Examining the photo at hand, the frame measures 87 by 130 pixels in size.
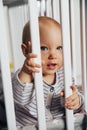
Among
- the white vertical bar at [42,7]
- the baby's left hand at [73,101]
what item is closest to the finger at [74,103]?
the baby's left hand at [73,101]

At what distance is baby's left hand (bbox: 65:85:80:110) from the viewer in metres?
0.49

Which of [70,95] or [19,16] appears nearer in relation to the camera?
[70,95]

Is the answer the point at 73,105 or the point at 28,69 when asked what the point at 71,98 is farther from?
the point at 28,69

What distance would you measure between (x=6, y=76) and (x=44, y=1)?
15.0 inches

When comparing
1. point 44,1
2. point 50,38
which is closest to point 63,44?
point 50,38

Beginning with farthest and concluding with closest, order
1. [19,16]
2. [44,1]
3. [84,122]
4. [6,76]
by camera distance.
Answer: [19,16]
[44,1]
[84,122]
[6,76]

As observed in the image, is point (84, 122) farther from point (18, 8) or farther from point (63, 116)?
point (18, 8)

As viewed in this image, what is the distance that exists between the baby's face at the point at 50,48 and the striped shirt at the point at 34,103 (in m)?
0.05

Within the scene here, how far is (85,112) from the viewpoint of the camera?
0.55 metres

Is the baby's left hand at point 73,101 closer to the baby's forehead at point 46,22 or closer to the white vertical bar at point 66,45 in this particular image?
the white vertical bar at point 66,45

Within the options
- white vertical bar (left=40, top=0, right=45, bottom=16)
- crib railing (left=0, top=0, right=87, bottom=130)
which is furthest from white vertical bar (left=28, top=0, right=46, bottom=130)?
white vertical bar (left=40, top=0, right=45, bottom=16)

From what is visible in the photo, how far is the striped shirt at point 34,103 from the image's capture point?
1.56 ft

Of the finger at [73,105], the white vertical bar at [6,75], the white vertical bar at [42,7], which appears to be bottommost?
the finger at [73,105]

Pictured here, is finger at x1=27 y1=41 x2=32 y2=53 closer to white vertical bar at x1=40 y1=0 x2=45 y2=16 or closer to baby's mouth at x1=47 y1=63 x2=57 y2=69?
baby's mouth at x1=47 y1=63 x2=57 y2=69
